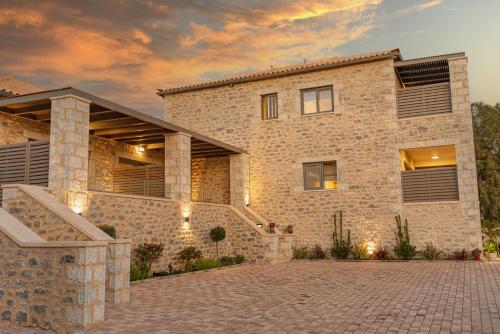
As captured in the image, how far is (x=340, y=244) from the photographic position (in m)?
14.8

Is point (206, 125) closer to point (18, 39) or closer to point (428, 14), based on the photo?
point (18, 39)

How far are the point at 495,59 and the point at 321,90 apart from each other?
10843 mm

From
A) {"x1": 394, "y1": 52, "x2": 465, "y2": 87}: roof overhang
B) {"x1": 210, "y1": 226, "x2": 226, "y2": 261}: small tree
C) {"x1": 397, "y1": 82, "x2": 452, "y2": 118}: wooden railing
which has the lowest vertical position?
{"x1": 210, "y1": 226, "x2": 226, "y2": 261}: small tree

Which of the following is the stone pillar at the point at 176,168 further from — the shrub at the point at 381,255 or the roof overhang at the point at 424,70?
the roof overhang at the point at 424,70

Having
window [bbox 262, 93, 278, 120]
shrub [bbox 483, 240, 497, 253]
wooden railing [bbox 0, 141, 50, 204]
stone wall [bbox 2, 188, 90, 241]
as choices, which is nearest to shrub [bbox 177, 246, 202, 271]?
wooden railing [bbox 0, 141, 50, 204]

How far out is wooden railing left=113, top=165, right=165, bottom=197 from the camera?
13297 millimetres

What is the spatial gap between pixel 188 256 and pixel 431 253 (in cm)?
779

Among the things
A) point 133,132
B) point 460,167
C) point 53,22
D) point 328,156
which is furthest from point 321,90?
point 53,22

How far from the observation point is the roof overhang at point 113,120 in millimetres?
9383

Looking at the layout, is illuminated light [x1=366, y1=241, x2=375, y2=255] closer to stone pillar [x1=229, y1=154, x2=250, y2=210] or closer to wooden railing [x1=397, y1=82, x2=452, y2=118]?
wooden railing [x1=397, y1=82, x2=452, y2=118]

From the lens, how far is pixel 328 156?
50.6 ft

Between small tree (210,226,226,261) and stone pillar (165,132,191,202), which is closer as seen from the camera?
stone pillar (165,132,191,202)

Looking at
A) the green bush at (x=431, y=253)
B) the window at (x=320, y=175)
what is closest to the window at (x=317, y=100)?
the window at (x=320, y=175)

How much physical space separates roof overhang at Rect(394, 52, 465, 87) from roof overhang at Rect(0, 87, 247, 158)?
680 centimetres
